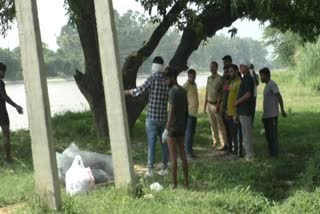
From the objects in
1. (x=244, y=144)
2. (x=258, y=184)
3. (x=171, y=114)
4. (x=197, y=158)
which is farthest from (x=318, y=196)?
(x=197, y=158)

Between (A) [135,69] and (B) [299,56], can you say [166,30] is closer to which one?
(A) [135,69]

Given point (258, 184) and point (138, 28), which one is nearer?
point (258, 184)

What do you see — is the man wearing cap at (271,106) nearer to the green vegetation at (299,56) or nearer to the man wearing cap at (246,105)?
the man wearing cap at (246,105)

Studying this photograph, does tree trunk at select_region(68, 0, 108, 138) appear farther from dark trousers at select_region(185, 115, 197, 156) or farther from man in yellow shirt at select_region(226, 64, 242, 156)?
man in yellow shirt at select_region(226, 64, 242, 156)

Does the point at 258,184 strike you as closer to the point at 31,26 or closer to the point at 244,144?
the point at 244,144

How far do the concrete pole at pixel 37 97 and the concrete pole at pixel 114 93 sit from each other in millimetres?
863

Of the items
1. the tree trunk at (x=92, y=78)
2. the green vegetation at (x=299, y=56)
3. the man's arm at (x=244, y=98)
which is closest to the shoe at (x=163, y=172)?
the man's arm at (x=244, y=98)

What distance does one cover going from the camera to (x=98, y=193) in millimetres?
6531

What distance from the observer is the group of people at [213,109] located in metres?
7.24

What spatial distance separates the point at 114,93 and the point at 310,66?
1160 inches

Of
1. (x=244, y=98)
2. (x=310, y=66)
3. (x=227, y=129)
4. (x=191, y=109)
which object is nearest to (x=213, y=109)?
(x=227, y=129)

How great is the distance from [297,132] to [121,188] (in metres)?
8.21

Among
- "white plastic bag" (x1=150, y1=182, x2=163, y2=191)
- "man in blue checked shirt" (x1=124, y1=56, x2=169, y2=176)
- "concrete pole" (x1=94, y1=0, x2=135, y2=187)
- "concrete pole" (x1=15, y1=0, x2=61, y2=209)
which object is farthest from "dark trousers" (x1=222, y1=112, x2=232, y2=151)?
"concrete pole" (x1=15, y1=0, x2=61, y2=209)

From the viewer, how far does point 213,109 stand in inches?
424
